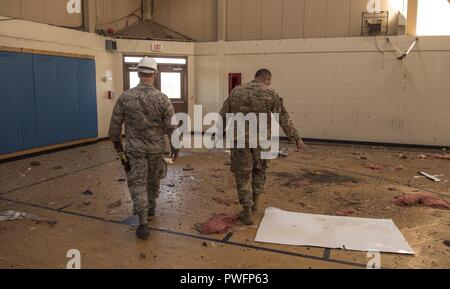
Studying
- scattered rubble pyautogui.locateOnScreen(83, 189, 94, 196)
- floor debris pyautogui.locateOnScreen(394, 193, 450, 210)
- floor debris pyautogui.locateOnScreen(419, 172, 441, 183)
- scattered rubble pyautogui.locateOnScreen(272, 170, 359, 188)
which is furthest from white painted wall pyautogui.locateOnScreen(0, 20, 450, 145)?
floor debris pyautogui.locateOnScreen(394, 193, 450, 210)

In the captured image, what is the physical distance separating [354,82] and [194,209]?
5987 mm

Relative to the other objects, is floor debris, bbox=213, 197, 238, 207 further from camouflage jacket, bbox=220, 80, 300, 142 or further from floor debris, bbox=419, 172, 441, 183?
floor debris, bbox=419, 172, 441, 183

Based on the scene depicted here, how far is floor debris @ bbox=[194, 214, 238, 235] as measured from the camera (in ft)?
12.3

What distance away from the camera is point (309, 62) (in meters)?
9.28

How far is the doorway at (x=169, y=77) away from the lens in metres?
9.73

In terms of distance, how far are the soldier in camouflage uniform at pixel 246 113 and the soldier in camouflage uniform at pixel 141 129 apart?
0.75 metres

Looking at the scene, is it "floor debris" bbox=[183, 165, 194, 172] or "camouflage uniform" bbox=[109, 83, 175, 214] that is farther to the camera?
"floor debris" bbox=[183, 165, 194, 172]

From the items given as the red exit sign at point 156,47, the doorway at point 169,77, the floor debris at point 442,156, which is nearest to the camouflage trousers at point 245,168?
the floor debris at point 442,156

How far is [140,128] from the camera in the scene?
3.56 meters

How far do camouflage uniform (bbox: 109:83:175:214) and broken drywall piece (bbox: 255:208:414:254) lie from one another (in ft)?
3.94

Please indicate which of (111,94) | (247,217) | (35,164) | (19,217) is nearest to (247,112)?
(247,217)
